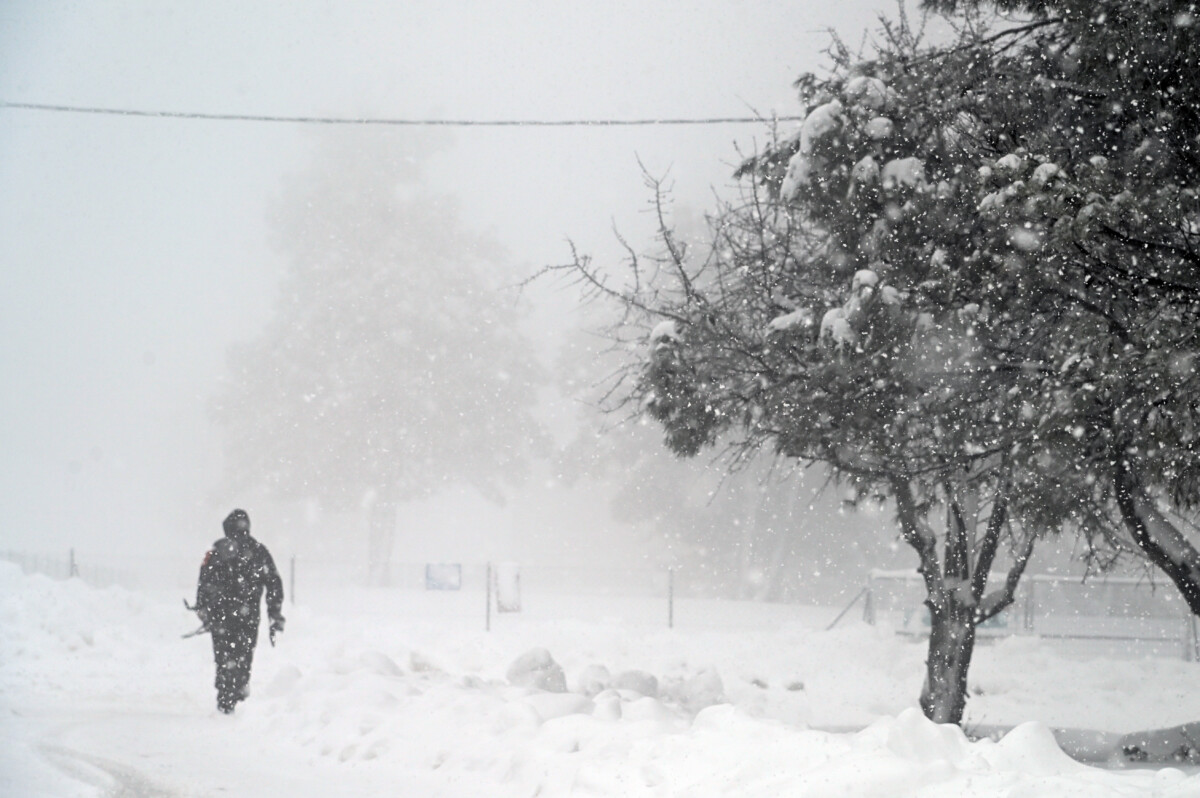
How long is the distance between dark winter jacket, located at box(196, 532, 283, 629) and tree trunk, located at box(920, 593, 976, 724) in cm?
593

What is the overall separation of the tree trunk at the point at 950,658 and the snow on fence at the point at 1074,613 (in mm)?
11146

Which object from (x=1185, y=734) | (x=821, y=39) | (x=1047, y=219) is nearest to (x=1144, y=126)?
(x=1047, y=219)

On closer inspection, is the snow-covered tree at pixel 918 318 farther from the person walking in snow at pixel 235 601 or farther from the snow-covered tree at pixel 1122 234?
the person walking in snow at pixel 235 601

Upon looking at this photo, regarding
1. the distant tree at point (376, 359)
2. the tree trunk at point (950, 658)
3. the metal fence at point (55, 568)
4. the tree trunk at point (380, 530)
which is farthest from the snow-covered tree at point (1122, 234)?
the tree trunk at point (380, 530)

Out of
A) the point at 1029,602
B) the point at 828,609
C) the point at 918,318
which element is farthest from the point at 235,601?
the point at 828,609

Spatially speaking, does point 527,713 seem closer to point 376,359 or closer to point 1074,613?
point 1074,613

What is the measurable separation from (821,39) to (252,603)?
733 centimetres

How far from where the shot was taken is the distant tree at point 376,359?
37.6m

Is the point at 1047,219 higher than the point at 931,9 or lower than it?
lower

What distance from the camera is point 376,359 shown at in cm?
3753

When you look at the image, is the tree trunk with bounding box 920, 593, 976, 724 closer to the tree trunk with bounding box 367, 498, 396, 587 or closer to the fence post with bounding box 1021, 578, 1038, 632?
the fence post with bounding box 1021, 578, 1038, 632

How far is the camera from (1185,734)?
9602 mm

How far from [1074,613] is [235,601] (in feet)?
55.4

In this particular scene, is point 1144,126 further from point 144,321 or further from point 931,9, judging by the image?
point 144,321
